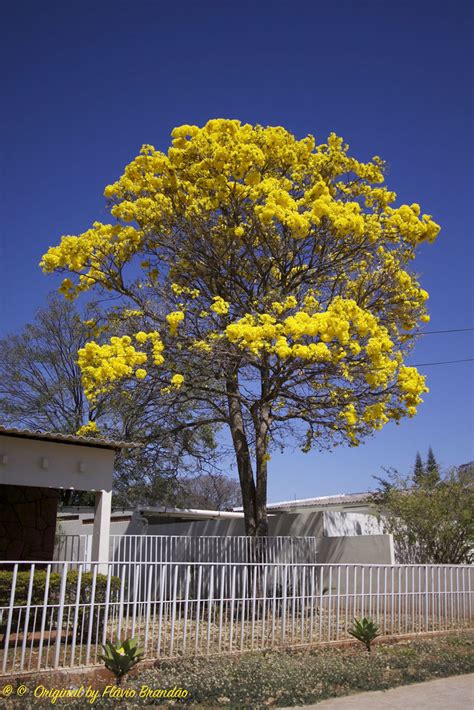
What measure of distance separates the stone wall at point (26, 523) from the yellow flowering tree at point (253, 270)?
9.00ft

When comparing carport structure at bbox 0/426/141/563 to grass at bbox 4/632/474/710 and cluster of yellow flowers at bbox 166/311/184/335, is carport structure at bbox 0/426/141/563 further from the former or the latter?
grass at bbox 4/632/474/710

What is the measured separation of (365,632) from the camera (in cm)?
933

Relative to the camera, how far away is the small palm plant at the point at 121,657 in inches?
278

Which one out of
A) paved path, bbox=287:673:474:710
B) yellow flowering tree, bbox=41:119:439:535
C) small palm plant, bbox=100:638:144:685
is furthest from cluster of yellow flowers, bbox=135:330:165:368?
paved path, bbox=287:673:474:710

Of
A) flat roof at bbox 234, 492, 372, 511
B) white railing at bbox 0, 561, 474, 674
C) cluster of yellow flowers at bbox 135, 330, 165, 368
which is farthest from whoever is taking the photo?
flat roof at bbox 234, 492, 372, 511

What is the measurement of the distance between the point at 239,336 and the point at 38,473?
403 centimetres

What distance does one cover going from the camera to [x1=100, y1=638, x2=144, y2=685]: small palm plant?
23.1ft

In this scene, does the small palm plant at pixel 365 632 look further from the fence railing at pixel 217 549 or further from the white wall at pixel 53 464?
the fence railing at pixel 217 549

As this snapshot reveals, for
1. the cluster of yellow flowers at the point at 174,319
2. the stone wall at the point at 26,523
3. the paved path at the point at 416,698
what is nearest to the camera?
the paved path at the point at 416,698

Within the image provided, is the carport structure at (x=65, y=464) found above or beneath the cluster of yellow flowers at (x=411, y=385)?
beneath

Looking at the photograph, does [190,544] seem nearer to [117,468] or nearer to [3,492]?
[3,492]

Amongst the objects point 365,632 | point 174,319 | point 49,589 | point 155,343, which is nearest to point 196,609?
point 49,589

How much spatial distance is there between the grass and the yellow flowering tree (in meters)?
4.67

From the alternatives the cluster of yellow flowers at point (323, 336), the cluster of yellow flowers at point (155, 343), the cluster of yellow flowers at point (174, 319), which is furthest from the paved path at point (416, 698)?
the cluster of yellow flowers at point (174, 319)
